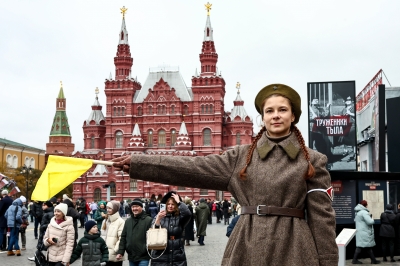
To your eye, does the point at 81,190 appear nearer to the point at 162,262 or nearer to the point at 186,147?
the point at 186,147

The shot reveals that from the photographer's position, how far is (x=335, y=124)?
54.3 ft

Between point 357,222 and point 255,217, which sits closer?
point 255,217

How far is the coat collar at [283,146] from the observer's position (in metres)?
3.12

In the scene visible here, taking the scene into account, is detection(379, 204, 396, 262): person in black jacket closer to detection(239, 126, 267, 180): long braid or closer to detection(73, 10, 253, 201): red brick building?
detection(239, 126, 267, 180): long braid

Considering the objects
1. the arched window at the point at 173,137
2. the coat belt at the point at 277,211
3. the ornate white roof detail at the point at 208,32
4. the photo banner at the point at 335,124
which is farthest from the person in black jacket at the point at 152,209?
the ornate white roof detail at the point at 208,32

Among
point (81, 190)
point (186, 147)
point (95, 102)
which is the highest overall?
point (95, 102)

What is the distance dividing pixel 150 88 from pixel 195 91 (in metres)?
6.50

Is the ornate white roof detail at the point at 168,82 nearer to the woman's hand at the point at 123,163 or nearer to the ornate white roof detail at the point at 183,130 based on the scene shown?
the ornate white roof detail at the point at 183,130

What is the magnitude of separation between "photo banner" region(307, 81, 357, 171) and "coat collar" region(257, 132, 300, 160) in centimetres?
1339

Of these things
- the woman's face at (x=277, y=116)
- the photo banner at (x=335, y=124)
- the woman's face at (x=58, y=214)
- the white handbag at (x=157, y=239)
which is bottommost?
the white handbag at (x=157, y=239)

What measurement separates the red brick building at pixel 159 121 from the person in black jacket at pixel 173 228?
5687 centimetres

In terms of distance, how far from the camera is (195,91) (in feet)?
226

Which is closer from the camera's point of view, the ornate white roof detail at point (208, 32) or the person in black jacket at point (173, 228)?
the person in black jacket at point (173, 228)

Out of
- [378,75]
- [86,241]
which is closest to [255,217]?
[86,241]
